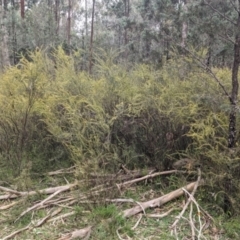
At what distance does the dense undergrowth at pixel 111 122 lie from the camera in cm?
349

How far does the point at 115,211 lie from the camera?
307cm

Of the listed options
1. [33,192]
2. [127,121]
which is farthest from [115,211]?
[127,121]

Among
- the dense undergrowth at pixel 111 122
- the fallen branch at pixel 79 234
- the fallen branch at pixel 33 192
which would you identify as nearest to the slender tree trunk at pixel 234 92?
the dense undergrowth at pixel 111 122

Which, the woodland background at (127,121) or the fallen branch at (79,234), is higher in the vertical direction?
the woodland background at (127,121)

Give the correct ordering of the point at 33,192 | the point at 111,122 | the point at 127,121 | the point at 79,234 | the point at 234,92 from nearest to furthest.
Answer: the point at 79,234 < the point at 234,92 < the point at 33,192 < the point at 111,122 < the point at 127,121

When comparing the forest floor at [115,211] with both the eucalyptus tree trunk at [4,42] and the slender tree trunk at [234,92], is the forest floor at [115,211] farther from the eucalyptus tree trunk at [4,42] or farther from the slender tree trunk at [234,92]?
the eucalyptus tree trunk at [4,42]

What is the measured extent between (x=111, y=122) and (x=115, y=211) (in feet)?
3.88

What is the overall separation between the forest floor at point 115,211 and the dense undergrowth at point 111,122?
182 mm

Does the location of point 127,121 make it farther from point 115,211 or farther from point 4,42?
point 4,42

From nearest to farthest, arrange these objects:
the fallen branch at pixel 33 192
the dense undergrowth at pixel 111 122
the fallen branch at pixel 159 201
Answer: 1. the fallen branch at pixel 159 201
2. the dense undergrowth at pixel 111 122
3. the fallen branch at pixel 33 192

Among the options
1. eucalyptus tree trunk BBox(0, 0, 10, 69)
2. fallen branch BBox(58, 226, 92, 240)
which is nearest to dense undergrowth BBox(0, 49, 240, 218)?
fallen branch BBox(58, 226, 92, 240)

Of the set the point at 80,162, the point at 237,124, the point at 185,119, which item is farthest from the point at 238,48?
the point at 80,162

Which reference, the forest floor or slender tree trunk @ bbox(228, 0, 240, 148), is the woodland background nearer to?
slender tree trunk @ bbox(228, 0, 240, 148)

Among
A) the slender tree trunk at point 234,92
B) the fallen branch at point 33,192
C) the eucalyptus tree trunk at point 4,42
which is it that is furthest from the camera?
the eucalyptus tree trunk at point 4,42
